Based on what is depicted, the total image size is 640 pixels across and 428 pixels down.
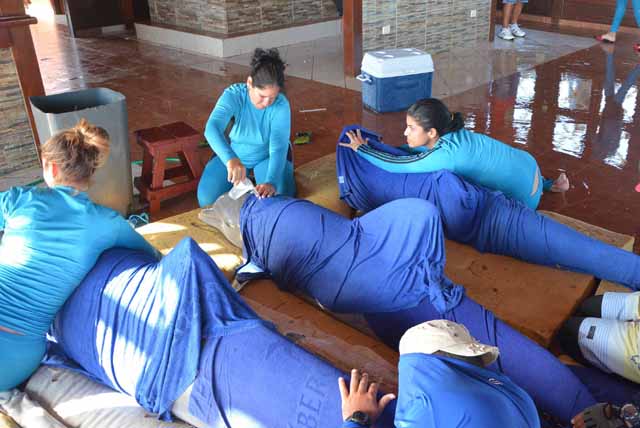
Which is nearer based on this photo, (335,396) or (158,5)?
(335,396)

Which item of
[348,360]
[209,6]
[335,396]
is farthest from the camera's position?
[209,6]

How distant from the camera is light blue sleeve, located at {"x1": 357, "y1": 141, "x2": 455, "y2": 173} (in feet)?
8.93

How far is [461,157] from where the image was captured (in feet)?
8.91

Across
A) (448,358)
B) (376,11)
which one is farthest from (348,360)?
(376,11)

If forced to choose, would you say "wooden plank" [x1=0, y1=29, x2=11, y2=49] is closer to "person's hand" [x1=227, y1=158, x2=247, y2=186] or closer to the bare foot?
"person's hand" [x1=227, y1=158, x2=247, y2=186]

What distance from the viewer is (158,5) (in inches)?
309

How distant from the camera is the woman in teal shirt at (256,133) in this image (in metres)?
2.78

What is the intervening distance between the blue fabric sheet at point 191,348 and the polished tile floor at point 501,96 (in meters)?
1.63

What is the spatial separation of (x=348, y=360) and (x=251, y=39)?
19.3 ft

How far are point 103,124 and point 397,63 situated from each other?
259 cm

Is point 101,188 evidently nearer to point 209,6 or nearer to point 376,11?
point 376,11

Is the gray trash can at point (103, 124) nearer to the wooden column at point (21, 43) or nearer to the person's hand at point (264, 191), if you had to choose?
the wooden column at point (21, 43)

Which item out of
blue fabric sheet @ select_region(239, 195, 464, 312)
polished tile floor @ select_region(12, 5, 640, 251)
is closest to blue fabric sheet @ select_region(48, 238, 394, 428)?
blue fabric sheet @ select_region(239, 195, 464, 312)

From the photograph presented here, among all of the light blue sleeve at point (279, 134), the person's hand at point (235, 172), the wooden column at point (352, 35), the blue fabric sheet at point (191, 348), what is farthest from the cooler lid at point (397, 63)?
the blue fabric sheet at point (191, 348)
